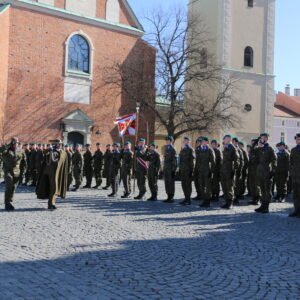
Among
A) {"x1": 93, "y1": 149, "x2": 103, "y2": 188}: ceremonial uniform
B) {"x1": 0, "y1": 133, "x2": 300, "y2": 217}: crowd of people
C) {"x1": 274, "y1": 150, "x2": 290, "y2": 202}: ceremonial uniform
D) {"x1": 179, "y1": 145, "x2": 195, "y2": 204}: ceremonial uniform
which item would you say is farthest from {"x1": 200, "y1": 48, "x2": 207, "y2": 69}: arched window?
{"x1": 179, "y1": 145, "x2": 195, "y2": 204}: ceremonial uniform

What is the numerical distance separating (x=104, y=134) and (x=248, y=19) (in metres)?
19.8

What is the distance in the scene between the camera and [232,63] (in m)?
44.4

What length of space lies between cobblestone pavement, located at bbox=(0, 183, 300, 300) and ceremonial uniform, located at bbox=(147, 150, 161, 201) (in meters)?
3.17

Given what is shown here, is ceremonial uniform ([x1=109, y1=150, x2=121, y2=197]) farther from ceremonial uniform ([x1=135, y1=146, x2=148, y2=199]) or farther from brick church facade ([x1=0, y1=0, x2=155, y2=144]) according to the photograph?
brick church facade ([x1=0, y1=0, x2=155, y2=144])

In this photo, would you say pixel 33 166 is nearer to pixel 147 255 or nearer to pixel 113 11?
pixel 147 255

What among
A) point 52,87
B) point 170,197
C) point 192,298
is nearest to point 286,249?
point 192,298

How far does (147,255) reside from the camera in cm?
757

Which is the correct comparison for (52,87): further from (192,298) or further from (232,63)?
(192,298)

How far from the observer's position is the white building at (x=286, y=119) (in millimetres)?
69312

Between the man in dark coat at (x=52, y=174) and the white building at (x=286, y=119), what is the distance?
56.4 metres

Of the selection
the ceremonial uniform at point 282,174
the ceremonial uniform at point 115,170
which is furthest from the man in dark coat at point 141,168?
the ceremonial uniform at point 282,174

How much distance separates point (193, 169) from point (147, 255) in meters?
7.73

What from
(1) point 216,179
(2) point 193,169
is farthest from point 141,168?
(1) point 216,179

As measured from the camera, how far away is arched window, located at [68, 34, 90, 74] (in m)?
32.7
